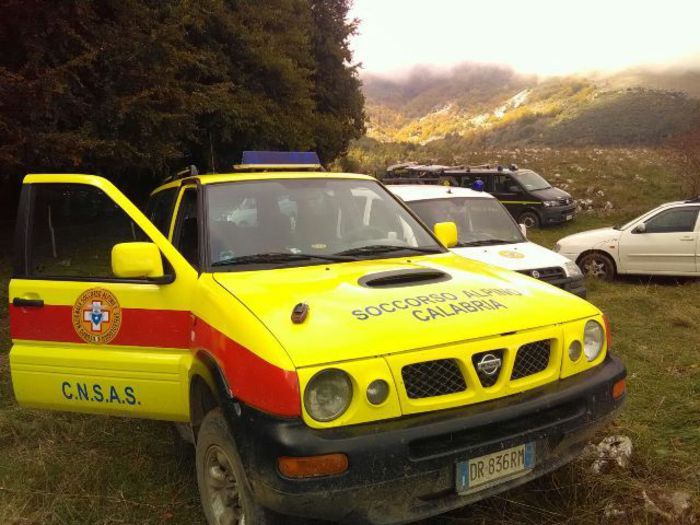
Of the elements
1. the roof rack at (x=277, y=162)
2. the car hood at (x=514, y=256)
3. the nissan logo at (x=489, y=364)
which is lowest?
the car hood at (x=514, y=256)

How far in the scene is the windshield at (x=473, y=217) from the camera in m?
7.36

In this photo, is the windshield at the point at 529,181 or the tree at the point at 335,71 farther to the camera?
the tree at the point at 335,71

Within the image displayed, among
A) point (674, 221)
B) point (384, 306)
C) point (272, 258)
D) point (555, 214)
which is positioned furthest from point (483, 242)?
point (555, 214)

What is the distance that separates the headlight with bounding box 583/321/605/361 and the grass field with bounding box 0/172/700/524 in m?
0.77

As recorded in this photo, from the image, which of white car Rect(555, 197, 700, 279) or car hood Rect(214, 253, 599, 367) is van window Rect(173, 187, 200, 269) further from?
white car Rect(555, 197, 700, 279)

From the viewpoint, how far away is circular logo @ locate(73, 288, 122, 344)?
3.26 m

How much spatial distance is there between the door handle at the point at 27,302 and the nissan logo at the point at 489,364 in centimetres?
254

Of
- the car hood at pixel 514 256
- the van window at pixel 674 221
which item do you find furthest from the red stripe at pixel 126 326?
the van window at pixel 674 221

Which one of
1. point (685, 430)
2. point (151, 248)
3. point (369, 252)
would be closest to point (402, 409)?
point (369, 252)

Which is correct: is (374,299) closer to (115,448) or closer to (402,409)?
(402,409)

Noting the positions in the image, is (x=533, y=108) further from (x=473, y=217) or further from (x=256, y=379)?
(x=256, y=379)

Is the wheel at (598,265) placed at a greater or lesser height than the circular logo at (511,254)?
lesser

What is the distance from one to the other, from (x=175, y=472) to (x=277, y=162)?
7.67 ft

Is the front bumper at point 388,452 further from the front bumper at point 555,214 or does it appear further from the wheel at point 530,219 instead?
the wheel at point 530,219
